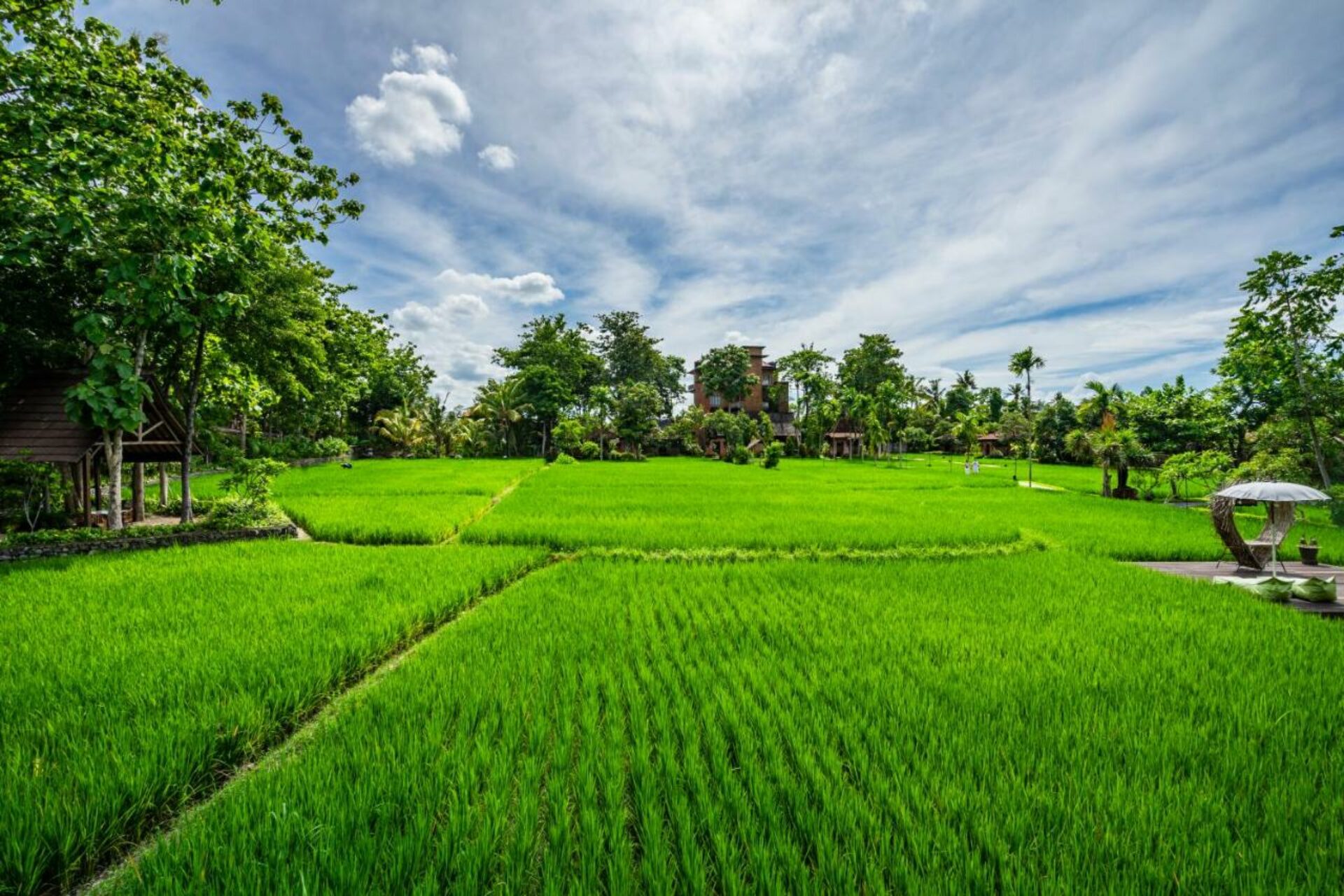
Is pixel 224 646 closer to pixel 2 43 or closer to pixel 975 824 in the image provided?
pixel 975 824

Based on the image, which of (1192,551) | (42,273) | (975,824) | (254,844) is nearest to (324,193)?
(42,273)

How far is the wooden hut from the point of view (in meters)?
8.21

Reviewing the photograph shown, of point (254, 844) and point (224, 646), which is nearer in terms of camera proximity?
point (254, 844)

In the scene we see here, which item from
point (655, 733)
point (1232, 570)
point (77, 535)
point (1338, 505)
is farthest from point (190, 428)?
point (1338, 505)

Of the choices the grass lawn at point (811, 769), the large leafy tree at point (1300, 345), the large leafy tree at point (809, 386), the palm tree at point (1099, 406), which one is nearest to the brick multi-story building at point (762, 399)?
the large leafy tree at point (809, 386)

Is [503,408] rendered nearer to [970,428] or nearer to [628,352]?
[628,352]

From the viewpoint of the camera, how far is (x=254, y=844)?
2115mm

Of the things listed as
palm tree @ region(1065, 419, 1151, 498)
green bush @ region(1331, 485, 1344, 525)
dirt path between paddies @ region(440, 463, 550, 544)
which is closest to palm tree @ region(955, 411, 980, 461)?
palm tree @ region(1065, 419, 1151, 498)

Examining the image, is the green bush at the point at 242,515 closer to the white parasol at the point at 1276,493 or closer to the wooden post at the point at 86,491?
the wooden post at the point at 86,491

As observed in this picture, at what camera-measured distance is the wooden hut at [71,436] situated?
8211mm

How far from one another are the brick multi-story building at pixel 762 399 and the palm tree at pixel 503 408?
18540 millimetres

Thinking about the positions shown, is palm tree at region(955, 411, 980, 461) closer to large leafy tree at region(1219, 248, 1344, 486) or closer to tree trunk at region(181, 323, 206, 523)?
large leafy tree at region(1219, 248, 1344, 486)

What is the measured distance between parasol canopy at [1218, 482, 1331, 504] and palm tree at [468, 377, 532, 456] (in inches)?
1516

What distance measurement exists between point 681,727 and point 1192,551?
1053 cm
